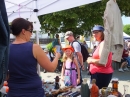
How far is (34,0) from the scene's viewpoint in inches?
136

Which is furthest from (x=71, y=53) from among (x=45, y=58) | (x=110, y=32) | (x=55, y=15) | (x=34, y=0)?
(x=55, y=15)

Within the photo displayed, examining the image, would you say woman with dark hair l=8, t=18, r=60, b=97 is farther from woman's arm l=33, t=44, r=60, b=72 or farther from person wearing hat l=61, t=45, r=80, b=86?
person wearing hat l=61, t=45, r=80, b=86

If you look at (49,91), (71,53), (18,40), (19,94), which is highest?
(18,40)

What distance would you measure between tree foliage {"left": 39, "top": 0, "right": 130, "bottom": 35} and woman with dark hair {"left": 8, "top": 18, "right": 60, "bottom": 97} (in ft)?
32.3

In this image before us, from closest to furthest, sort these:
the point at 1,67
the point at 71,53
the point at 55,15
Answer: the point at 1,67, the point at 71,53, the point at 55,15

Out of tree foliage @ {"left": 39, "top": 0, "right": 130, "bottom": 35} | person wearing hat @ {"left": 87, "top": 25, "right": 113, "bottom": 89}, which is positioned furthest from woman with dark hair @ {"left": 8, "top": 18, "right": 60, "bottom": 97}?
tree foliage @ {"left": 39, "top": 0, "right": 130, "bottom": 35}

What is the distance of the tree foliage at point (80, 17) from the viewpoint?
38.4 ft

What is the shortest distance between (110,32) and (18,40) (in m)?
0.95

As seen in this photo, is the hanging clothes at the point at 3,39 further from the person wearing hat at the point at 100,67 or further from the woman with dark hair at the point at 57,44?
the person wearing hat at the point at 100,67

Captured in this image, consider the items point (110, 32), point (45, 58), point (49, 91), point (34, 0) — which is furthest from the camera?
point (34, 0)

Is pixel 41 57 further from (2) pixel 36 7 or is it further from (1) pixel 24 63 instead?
(2) pixel 36 7

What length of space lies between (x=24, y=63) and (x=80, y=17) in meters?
11.3

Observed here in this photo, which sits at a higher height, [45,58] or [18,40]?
[18,40]

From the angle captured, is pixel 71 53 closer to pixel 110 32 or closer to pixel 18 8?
pixel 18 8
